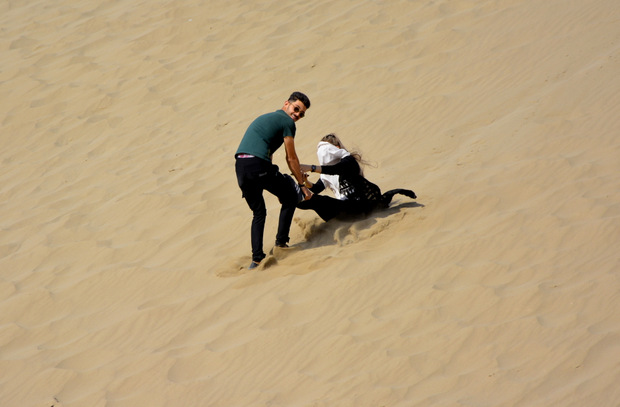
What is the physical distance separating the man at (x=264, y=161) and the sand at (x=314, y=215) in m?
0.43

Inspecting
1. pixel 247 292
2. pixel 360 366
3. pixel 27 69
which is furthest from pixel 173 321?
pixel 27 69

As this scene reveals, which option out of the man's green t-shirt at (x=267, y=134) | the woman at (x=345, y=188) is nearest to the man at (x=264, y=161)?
the man's green t-shirt at (x=267, y=134)

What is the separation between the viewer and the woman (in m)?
5.81

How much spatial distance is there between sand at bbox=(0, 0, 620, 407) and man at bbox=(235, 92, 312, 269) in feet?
1.42

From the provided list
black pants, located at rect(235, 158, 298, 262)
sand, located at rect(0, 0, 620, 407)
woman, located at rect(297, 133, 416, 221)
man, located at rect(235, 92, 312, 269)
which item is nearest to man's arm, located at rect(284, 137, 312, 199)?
man, located at rect(235, 92, 312, 269)

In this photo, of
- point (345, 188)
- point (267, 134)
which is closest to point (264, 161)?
point (267, 134)

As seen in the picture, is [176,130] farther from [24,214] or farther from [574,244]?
[574,244]

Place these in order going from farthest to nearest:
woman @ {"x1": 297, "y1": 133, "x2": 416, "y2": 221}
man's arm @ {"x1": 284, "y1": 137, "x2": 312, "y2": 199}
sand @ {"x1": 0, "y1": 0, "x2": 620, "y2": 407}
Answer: woman @ {"x1": 297, "y1": 133, "x2": 416, "y2": 221} → man's arm @ {"x1": 284, "y1": 137, "x2": 312, "y2": 199} → sand @ {"x1": 0, "y1": 0, "x2": 620, "y2": 407}

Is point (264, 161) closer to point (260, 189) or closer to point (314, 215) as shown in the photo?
point (260, 189)

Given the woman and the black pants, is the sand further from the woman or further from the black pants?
the black pants

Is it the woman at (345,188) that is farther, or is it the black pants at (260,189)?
the woman at (345,188)

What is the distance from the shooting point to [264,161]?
17.4 ft

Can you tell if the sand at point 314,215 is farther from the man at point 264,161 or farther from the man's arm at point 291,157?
the man's arm at point 291,157

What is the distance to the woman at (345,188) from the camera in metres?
5.81
